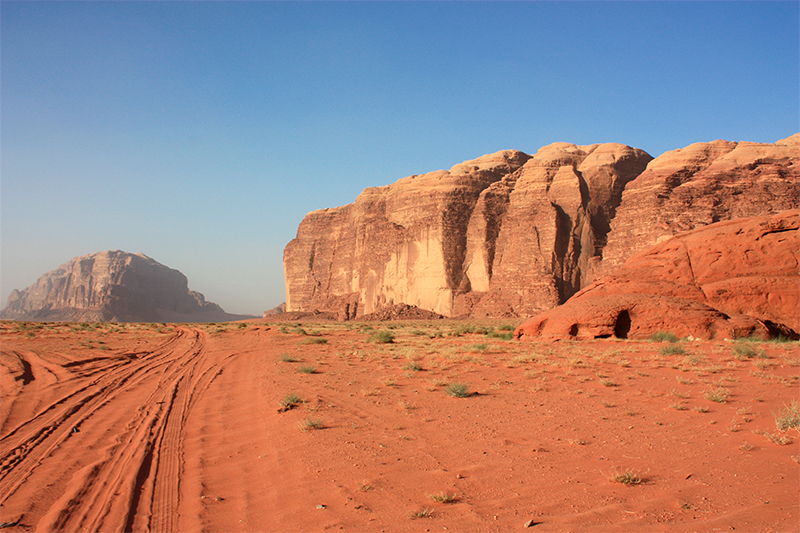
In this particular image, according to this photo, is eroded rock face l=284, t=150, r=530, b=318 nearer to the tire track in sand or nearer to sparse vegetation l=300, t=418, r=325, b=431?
the tire track in sand

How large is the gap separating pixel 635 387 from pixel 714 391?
1.56 metres

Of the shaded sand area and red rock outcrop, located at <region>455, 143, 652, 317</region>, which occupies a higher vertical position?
red rock outcrop, located at <region>455, 143, 652, 317</region>

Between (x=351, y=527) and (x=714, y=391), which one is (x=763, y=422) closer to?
(x=714, y=391)

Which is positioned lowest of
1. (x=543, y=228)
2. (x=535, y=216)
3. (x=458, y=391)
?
(x=458, y=391)

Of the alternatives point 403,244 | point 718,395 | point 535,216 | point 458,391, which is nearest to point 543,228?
point 535,216

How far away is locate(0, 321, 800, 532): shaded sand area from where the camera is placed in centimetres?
452

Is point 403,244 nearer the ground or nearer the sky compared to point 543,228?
nearer the ground

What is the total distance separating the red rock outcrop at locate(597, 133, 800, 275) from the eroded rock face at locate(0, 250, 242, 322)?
120976 mm

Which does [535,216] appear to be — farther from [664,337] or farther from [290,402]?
[290,402]

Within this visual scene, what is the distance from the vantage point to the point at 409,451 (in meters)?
6.49

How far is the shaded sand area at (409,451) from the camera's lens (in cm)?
452

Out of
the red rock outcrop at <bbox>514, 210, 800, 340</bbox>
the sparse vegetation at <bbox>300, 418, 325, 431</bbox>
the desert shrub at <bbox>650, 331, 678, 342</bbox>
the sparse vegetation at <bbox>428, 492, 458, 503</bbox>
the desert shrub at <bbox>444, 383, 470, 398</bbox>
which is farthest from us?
the red rock outcrop at <bbox>514, 210, 800, 340</bbox>

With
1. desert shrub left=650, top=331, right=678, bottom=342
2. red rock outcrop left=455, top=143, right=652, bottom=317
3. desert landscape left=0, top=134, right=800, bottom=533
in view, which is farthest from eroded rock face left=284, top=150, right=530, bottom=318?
desert shrub left=650, top=331, right=678, bottom=342

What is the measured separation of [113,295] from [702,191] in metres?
138
